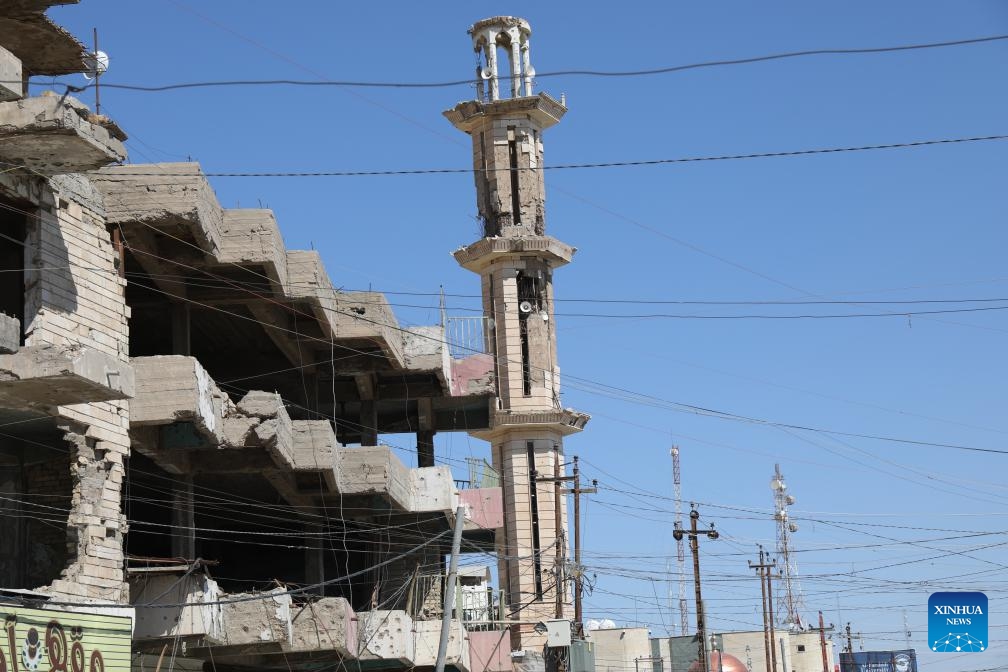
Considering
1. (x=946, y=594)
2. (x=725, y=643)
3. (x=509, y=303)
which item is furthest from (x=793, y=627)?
(x=946, y=594)

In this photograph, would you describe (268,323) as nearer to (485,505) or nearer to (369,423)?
(369,423)

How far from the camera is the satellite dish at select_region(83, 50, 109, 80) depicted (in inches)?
872

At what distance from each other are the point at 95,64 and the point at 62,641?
848 cm

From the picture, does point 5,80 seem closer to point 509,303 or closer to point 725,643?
point 509,303

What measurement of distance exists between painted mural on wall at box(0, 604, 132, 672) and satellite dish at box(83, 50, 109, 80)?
7.84m

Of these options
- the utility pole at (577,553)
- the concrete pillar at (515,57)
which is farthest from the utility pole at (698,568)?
the concrete pillar at (515,57)

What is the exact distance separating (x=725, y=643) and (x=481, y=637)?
67504 mm

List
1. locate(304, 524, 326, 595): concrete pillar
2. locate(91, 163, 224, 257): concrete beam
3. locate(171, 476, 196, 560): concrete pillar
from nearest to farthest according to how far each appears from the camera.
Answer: locate(91, 163, 224, 257): concrete beam → locate(171, 476, 196, 560): concrete pillar → locate(304, 524, 326, 595): concrete pillar

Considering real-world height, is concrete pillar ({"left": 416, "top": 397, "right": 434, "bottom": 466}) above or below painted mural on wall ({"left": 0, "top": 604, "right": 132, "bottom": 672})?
above

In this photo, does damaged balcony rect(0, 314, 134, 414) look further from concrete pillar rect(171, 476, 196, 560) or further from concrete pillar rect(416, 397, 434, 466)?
concrete pillar rect(416, 397, 434, 466)

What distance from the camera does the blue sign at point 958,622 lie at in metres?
27.9

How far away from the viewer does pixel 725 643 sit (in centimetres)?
10206

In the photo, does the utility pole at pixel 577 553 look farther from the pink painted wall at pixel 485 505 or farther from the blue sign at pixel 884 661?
the blue sign at pixel 884 661

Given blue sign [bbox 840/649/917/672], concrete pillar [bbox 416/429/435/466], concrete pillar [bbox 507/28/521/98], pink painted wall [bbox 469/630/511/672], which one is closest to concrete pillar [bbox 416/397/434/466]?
concrete pillar [bbox 416/429/435/466]
